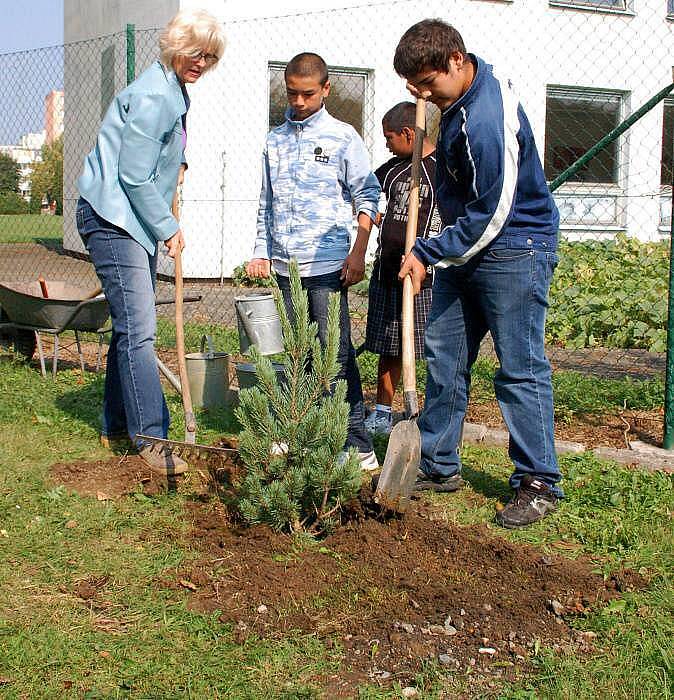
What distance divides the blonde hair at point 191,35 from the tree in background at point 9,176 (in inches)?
445

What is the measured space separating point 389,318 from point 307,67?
4.73 feet

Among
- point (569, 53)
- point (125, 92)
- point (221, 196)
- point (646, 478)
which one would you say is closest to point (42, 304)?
point (125, 92)

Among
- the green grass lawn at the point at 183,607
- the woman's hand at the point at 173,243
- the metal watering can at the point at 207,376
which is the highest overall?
the woman's hand at the point at 173,243

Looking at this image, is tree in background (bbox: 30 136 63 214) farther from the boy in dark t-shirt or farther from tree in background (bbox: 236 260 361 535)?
tree in background (bbox: 236 260 361 535)

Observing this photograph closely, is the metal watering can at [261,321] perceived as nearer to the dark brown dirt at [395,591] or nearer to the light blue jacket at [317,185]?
the light blue jacket at [317,185]

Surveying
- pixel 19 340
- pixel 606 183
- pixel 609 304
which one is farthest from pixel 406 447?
pixel 606 183

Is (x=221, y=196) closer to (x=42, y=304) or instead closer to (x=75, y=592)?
(x=42, y=304)

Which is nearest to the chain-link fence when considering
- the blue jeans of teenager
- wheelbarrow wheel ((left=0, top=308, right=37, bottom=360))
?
wheelbarrow wheel ((left=0, top=308, right=37, bottom=360))

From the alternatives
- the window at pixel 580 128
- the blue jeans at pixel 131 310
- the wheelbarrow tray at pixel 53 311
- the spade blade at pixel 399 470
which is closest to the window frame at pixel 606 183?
the window at pixel 580 128

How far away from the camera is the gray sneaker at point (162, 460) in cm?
396

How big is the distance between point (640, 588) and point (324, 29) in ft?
32.0

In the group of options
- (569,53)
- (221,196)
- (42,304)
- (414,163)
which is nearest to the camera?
(414,163)

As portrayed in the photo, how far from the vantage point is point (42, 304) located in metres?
5.70

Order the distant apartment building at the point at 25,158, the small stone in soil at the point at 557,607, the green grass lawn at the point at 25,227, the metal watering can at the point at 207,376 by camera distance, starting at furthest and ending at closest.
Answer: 1. the green grass lawn at the point at 25,227
2. the distant apartment building at the point at 25,158
3. the metal watering can at the point at 207,376
4. the small stone in soil at the point at 557,607
